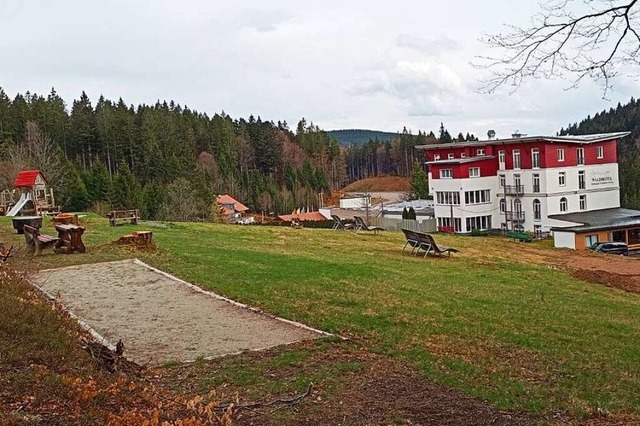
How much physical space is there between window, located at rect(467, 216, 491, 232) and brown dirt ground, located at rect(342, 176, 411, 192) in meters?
75.8

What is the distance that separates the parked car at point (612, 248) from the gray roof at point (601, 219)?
1.66 metres

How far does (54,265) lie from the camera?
568 inches

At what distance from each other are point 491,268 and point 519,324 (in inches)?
390

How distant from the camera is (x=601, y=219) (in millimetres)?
49344

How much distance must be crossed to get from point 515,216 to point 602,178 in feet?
30.7

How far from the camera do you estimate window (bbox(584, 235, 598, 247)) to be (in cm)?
4466

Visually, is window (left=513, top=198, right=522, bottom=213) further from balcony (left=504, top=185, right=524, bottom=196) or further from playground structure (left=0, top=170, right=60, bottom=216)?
playground structure (left=0, top=170, right=60, bottom=216)

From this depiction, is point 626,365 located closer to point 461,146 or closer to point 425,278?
point 425,278

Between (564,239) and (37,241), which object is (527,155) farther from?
(37,241)

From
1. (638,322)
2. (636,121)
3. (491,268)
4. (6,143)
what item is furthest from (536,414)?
(636,121)

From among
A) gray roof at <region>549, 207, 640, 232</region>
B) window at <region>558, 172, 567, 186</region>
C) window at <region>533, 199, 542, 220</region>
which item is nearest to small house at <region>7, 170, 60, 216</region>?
gray roof at <region>549, 207, 640, 232</region>

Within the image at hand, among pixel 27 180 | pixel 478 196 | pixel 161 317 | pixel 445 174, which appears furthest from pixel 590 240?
pixel 161 317

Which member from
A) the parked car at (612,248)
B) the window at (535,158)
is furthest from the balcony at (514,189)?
the parked car at (612,248)

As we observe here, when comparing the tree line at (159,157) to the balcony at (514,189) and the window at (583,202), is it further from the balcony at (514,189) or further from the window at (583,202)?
the window at (583,202)
